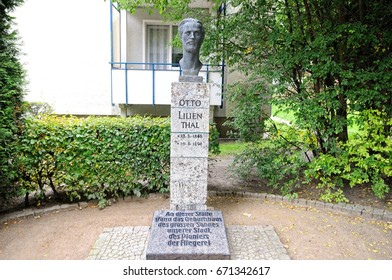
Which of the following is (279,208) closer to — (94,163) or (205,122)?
(205,122)

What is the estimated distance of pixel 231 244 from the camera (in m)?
4.25

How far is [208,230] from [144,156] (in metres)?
2.03

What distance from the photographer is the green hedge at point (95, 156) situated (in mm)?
5230

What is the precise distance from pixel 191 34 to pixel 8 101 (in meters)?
3.16

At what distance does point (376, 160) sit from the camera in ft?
17.6

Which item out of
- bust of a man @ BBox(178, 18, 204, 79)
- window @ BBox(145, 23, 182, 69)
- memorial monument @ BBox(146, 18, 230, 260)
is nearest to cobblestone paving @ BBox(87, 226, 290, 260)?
memorial monument @ BBox(146, 18, 230, 260)

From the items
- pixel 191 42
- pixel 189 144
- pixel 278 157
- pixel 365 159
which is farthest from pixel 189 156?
pixel 365 159

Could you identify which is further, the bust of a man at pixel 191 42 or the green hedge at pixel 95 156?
the green hedge at pixel 95 156

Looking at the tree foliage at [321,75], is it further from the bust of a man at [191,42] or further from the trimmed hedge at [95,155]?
the trimmed hedge at [95,155]

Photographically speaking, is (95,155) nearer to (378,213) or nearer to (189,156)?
(189,156)

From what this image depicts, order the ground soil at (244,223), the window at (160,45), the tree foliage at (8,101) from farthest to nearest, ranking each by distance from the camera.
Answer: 1. the window at (160,45)
2. the tree foliage at (8,101)
3. the ground soil at (244,223)

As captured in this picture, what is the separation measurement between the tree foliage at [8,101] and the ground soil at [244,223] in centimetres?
78

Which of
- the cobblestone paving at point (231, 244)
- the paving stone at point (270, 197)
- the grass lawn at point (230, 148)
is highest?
the grass lawn at point (230, 148)

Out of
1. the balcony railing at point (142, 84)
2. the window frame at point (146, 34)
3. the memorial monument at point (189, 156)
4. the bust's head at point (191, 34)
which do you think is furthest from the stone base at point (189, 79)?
the window frame at point (146, 34)
